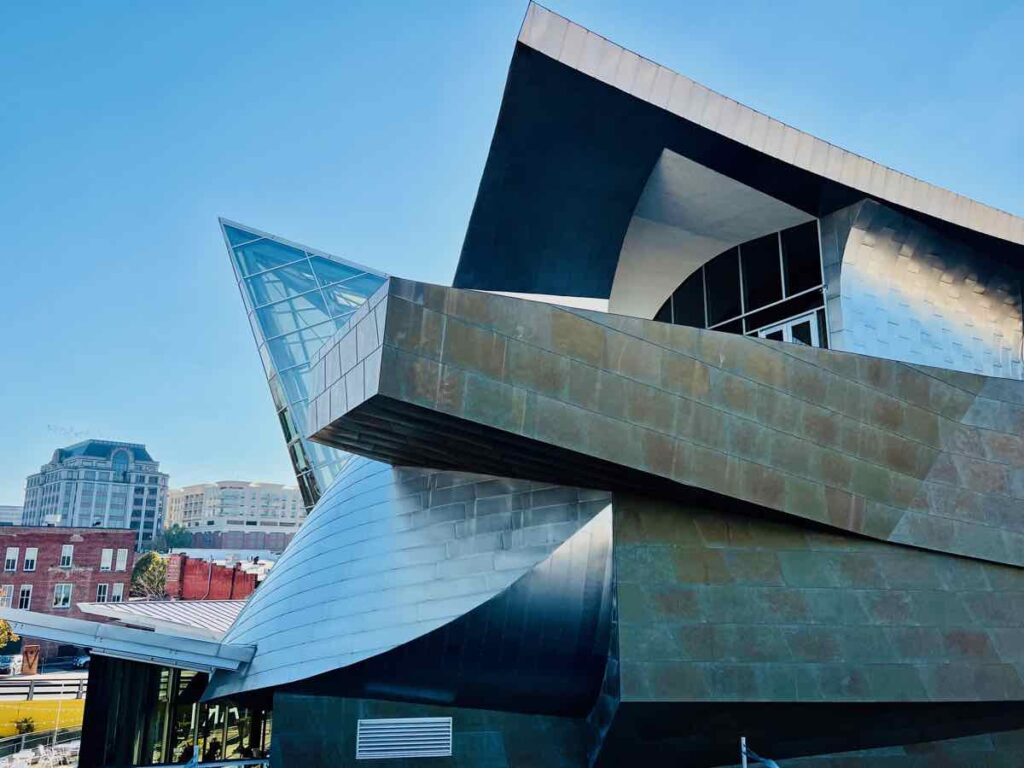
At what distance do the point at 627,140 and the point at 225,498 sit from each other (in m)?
180

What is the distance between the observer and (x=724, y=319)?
1825 centimetres

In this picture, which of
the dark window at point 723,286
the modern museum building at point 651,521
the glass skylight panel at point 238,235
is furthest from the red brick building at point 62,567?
the dark window at point 723,286

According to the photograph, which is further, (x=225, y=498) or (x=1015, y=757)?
(x=225, y=498)

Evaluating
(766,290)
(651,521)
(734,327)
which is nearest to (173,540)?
(734,327)

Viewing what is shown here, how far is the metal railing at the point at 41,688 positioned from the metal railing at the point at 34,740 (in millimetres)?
9569

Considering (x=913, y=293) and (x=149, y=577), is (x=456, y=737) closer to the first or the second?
(x=913, y=293)

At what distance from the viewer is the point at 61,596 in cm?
4691

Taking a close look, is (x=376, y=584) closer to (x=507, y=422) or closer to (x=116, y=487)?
(x=507, y=422)

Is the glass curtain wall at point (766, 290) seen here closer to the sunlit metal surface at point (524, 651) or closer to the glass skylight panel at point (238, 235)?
the sunlit metal surface at point (524, 651)

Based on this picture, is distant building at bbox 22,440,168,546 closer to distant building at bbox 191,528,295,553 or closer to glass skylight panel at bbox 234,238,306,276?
distant building at bbox 191,528,295,553

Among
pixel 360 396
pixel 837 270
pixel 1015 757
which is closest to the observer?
pixel 360 396

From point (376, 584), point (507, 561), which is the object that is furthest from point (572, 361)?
point (376, 584)

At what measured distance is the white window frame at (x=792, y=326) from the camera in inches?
597

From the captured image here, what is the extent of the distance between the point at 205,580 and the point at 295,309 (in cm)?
1328
